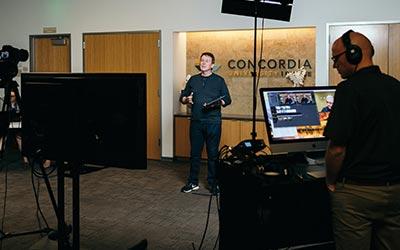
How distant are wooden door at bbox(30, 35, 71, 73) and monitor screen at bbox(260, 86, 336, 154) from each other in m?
5.85

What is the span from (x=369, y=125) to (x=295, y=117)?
87 centimetres

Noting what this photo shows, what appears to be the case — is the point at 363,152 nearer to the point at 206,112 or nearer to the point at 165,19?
the point at 206,112

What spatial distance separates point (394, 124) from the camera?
7.20 feet

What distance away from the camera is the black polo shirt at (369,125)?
216 cm

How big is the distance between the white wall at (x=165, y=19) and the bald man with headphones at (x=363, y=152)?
4.05 m

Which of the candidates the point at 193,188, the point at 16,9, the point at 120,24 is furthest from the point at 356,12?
the point at 16,9

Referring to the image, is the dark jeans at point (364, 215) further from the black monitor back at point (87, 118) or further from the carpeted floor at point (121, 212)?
the carpeted floor at point (121, 212)

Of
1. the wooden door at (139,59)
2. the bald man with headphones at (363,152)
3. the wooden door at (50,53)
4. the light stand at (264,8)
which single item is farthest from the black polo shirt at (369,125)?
the wooden door at (50,53)

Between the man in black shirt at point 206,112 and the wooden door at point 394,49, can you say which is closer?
the man in black shirt at point 206,112

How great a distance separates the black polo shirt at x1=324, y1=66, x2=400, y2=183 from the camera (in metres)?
2.16

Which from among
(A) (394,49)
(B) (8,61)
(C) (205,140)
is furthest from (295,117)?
(A) (394,49)

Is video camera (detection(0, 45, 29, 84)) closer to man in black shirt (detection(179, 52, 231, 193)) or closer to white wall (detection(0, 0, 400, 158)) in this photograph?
man in black shirt (detection(179, 52, 231, 193))

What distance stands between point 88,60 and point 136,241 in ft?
15.5

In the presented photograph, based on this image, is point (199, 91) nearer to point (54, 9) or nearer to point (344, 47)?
point (344, 47)
